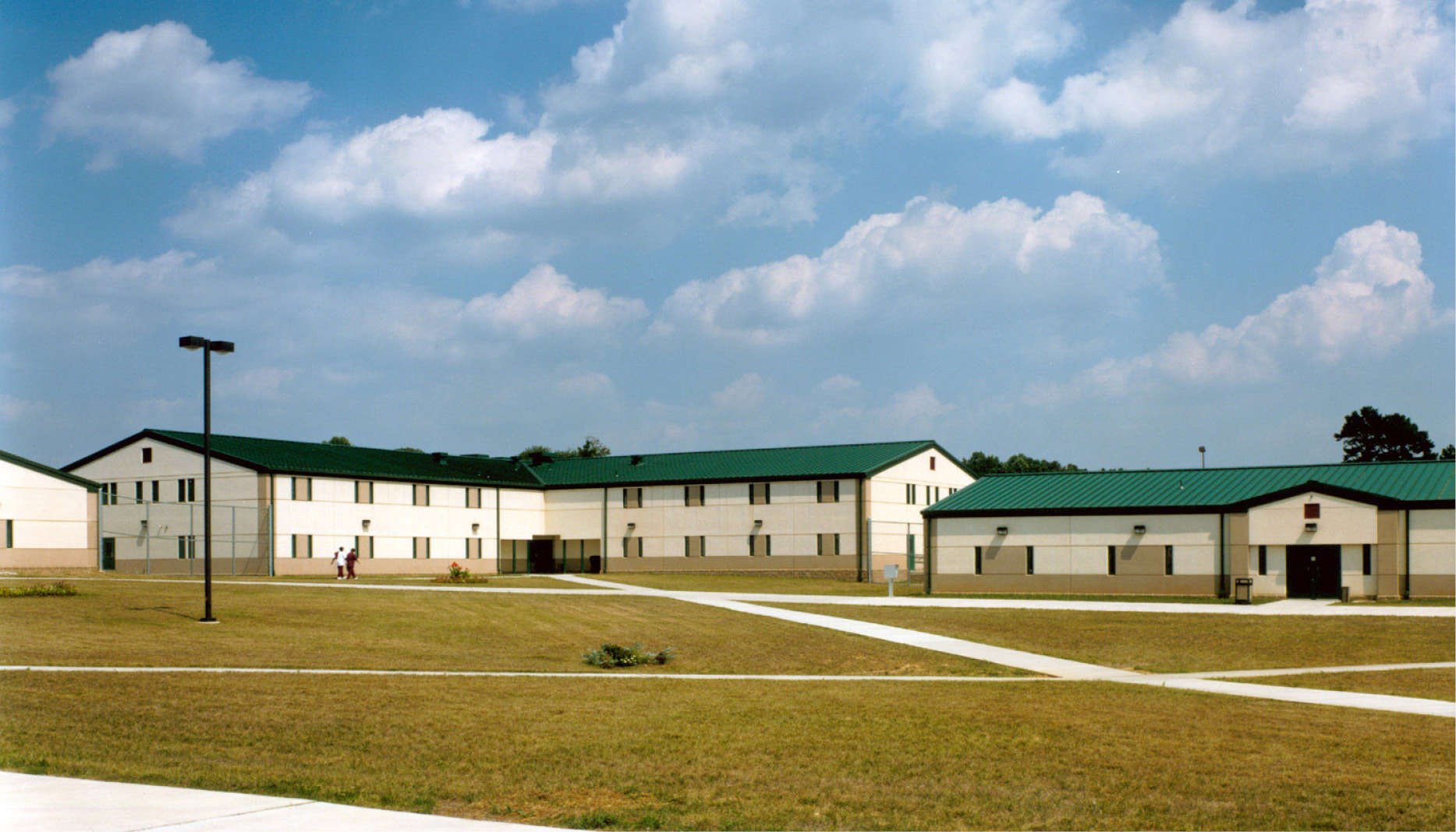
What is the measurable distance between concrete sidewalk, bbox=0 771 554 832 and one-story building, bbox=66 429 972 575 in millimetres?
49126

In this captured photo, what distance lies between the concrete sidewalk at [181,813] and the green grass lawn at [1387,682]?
1587 centimetres

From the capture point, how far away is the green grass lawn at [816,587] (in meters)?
47.2

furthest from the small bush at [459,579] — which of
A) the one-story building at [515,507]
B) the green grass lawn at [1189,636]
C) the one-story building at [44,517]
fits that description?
the green grass lawn at [1189,636]

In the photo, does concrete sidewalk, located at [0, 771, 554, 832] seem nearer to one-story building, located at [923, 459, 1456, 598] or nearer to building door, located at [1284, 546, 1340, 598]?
one-story building, located at [923, 459, 1456, 598]

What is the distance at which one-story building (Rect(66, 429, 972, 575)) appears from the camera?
60.5 meters

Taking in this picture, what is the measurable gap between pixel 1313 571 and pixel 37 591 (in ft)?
138

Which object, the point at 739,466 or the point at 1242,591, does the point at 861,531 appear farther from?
the point at 1242,591

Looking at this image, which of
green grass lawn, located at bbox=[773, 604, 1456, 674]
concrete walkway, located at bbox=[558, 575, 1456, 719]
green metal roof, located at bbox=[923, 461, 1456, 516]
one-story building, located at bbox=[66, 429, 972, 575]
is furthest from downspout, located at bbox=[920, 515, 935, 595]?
concrete walkway, located at bbox=[558, 575, 1456, 719]

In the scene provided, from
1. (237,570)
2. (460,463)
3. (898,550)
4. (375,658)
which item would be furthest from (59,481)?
(898,550)

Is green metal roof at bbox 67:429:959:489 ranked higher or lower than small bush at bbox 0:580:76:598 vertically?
higher

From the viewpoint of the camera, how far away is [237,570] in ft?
195

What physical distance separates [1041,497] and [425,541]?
106 ft

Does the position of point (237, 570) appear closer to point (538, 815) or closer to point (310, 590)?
point (310, 590)

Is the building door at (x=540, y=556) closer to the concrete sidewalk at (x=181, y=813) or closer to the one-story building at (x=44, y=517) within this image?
the one-story building at (x=44, y=517)
